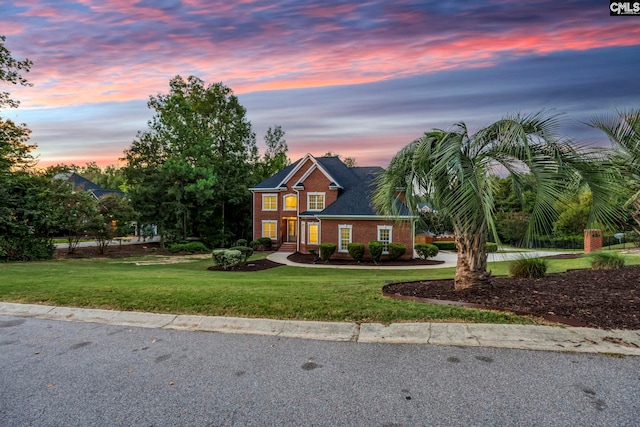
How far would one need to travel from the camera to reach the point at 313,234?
84.2 ft

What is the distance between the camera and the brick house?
22328 millimetres

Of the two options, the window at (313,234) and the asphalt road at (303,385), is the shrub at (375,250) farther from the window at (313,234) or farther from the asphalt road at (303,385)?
the asphalt road at (303,385)

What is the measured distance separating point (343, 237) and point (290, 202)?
285 inches

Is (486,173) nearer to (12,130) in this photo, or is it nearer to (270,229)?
(270,229)

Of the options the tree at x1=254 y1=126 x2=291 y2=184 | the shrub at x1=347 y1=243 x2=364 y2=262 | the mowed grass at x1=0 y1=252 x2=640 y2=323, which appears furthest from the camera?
the tree at x1=254 y1=126 x2=291 y2=184

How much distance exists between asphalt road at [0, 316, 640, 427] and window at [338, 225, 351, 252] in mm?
18097

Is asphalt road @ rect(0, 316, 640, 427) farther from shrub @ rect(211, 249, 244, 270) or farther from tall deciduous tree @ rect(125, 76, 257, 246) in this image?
tall deciduous tree @ rect(125, 76, 257, 246)

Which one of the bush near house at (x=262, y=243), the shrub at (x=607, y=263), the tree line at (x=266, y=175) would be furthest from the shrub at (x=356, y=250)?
the shrub at (x=607, y=263)

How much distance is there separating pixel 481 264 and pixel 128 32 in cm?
1359

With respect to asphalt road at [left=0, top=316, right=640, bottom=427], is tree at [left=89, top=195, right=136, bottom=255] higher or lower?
higher

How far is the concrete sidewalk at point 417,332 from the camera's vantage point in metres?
4.46

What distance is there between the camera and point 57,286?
845cm

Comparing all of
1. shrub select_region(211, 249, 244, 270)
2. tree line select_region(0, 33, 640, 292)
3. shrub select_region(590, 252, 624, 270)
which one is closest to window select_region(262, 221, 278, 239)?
tree line select_region(0, 33, 640, 292)

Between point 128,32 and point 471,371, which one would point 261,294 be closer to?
point 471,371
